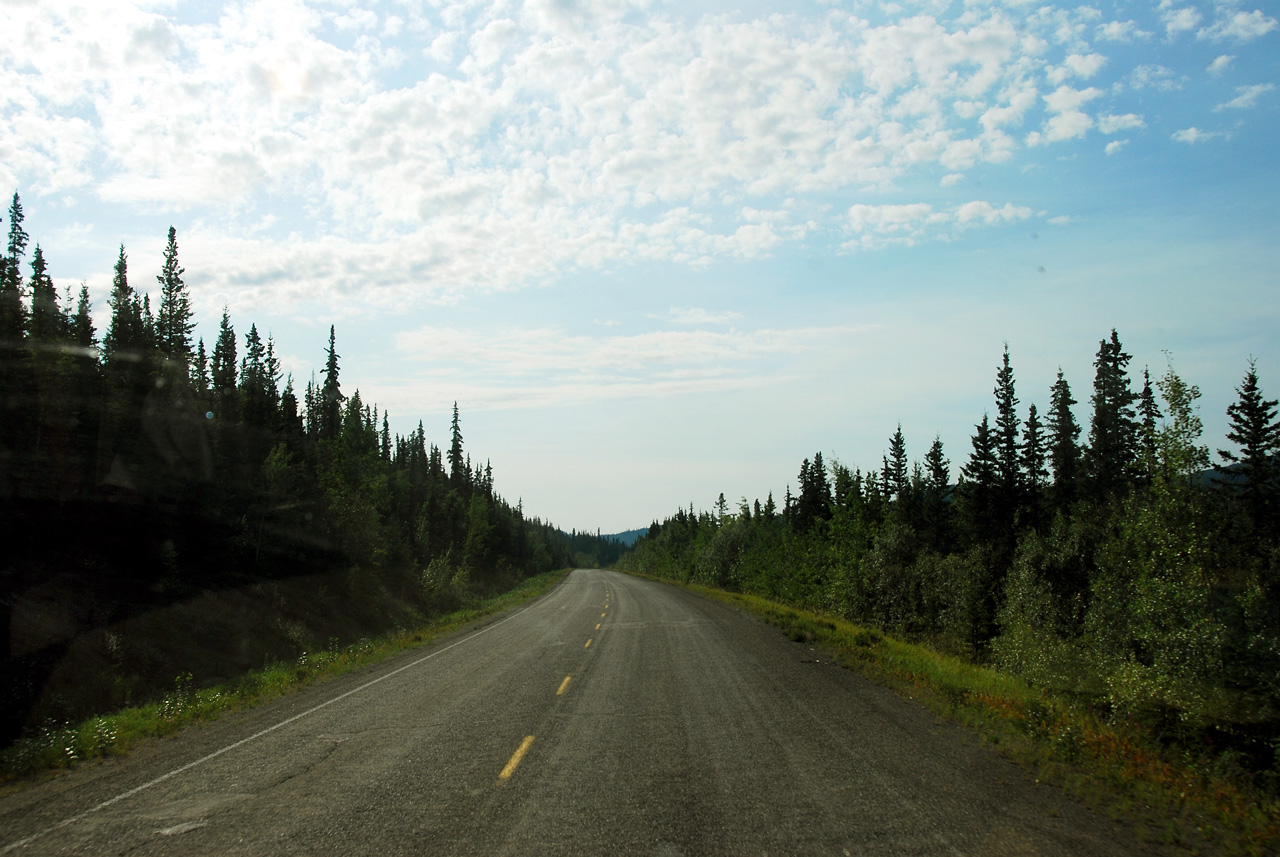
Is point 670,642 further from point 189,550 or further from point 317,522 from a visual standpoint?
point 317,522

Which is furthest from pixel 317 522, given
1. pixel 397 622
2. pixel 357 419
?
pixel 357 419

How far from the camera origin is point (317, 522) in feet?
110

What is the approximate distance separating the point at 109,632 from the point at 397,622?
14.2 m

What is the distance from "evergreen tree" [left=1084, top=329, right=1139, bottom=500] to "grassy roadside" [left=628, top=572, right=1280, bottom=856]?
153ft

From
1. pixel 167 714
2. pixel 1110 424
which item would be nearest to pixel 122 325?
pixel 167 714

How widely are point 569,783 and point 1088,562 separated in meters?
24.4

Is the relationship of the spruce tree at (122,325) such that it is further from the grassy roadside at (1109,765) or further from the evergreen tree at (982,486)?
the evergreen tree at (982,486)

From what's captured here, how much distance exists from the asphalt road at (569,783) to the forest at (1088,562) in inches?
129

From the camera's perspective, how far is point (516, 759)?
8.05 m

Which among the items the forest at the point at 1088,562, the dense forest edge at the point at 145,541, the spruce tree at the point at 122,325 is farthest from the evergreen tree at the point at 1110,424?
the spruce tree at the point at 122,325

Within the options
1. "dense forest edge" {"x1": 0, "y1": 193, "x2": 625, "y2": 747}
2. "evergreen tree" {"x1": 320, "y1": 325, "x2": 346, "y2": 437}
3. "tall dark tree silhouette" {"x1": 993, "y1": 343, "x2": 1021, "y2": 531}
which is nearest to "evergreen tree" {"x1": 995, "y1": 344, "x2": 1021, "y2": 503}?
"tall dark tree silhouette" {"x1": 993, "y1": 343, "x2": 1021, "y2": 531}

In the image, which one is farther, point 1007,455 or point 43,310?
point 1007,455

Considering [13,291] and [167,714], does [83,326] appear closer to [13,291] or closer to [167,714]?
[13,291]

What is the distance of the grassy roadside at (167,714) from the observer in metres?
9.31
